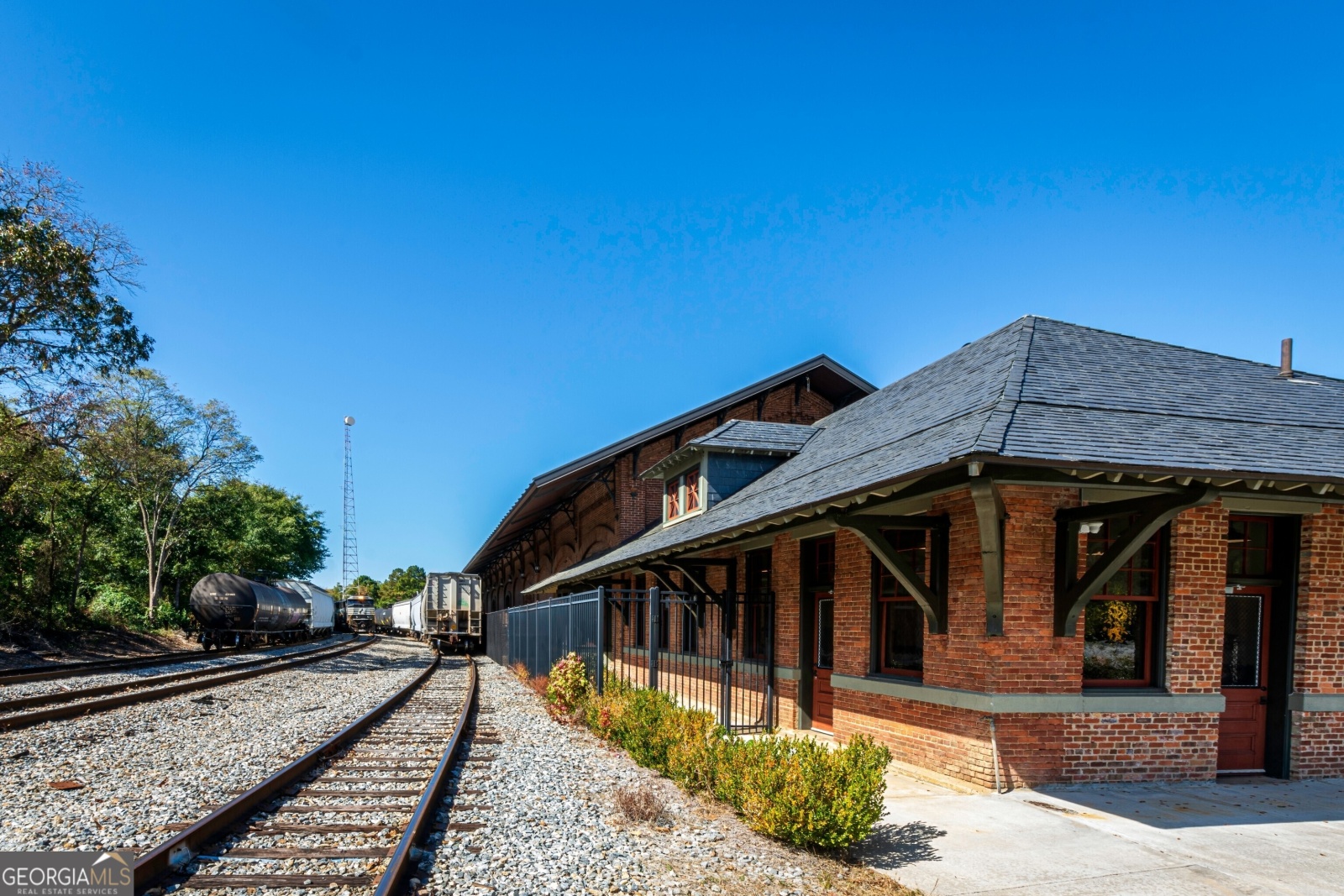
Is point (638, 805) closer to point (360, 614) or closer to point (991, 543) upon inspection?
point (991, 543)

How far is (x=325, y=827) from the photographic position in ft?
20.7

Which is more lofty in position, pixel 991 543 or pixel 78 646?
pixel 991 543

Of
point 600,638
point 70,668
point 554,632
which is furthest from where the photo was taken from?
point 70,668

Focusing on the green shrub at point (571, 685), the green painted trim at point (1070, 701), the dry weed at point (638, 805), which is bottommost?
the green shrub at point (571, 685)

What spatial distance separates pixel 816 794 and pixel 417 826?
2806 millimetres

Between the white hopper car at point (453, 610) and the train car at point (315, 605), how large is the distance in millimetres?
11882

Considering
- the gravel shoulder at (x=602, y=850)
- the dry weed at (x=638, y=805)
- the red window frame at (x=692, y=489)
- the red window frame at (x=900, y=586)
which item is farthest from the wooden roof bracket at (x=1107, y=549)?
the red window frame at (x=692, y=489)

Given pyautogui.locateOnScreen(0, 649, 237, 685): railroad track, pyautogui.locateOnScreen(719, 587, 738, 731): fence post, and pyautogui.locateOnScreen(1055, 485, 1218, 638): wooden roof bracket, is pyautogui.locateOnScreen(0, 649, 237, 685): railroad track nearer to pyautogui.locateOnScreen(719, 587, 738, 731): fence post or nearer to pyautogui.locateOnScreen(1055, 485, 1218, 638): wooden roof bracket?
pyautogui.locateOnScreen(719, 587, 738, 731): fence post

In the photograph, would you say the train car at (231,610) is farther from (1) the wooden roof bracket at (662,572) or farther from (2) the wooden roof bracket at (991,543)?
(2) the wooden roof bracket at (991,543)

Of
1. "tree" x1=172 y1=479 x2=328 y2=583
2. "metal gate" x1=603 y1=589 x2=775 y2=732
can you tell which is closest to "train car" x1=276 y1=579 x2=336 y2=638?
"tree" x1=172 y1=479 x2=328 y2=583

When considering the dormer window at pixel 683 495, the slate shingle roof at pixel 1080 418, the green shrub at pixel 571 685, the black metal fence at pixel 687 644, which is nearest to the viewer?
the slate shingle roof at pixel 1080 418

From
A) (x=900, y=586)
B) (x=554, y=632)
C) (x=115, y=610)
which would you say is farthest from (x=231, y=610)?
(x=900, y=586)

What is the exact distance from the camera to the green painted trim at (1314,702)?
866 cm

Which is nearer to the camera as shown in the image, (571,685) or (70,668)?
(571,685)
